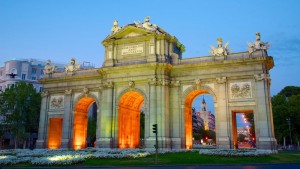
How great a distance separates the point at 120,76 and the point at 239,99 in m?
17.4

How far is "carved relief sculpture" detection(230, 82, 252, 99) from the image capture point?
123 ft

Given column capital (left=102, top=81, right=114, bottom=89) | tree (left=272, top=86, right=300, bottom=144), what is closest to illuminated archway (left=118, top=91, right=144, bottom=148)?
column capital (left=102, top=81, right=114, bottom=89)

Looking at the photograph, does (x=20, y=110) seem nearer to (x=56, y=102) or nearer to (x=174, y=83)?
(x=56, y=102)

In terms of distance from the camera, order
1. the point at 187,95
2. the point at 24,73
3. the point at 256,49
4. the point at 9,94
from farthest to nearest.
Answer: the point at 24,73 < the point at 9,94 < the point at 187,95 < the point at 256,49

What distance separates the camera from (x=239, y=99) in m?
37.7

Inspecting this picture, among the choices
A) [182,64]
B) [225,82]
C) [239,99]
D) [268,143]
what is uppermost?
[182,64]

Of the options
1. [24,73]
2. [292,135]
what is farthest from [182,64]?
[24,73]

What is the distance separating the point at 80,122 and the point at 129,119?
9124 mm

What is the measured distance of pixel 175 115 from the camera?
4078 cm

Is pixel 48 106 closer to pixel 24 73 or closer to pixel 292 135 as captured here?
pixel 24 73

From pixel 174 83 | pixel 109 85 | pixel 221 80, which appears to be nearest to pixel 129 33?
pixel 109 85

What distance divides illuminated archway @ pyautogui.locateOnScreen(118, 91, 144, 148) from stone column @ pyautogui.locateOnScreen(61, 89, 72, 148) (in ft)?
31.2

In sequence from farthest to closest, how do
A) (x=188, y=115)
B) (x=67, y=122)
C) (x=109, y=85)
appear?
(x=67, y=122) → (x=109, y=85) → (x=188, y=115)

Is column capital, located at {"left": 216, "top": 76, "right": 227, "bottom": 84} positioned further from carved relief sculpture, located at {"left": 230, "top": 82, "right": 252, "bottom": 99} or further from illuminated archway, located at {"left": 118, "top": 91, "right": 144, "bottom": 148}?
illuminated archway, located at {"left": 118, "top": 91, "right": 144, "bottom": 148}
